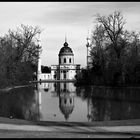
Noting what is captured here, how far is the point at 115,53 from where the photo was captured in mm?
53406

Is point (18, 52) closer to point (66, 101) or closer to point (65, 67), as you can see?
point (66, 101)

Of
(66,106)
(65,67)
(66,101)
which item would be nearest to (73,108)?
(66,106)

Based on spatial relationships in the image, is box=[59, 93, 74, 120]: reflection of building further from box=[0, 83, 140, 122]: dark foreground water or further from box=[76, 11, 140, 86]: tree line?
box=[76, 11, 140, 86]: tree line

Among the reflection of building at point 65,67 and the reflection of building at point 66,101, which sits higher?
the reflection of building at point 65,67

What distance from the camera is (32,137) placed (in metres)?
11.2

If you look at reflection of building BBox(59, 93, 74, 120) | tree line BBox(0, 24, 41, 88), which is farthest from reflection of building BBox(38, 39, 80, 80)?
reflection of building BBox(59, 93, 74, 120)

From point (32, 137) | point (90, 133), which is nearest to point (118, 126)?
point (90, 133)

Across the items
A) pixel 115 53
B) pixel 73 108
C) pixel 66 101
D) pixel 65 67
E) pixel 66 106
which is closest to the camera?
pixel 73 108

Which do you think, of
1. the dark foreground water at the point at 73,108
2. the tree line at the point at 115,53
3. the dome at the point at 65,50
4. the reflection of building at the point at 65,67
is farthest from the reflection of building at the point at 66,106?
the reflection of building at the point at 65,67

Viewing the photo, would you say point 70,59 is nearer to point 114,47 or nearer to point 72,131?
point 114,47

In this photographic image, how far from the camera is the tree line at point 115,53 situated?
171 feet

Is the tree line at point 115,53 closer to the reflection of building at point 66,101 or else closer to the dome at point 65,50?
the reflection of building at point 66,101

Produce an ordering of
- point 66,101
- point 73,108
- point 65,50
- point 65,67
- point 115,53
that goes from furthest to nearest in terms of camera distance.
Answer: point 65,67 < point 65,50 < point 115,53 < point 66,101 < point 73,108

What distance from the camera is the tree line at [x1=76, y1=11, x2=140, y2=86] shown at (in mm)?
52219
